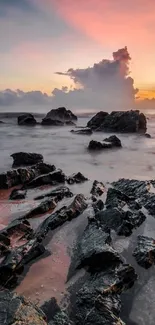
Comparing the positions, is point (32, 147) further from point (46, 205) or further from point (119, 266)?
point (119, 266)

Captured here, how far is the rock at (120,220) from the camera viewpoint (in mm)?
8086

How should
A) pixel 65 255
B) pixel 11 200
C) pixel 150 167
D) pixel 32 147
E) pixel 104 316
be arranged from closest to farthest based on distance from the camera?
pixel 104 316
pixel 65 255
pixel 11 200
pixel 150 167
pixel 32 147

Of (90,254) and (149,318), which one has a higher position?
(90,254)

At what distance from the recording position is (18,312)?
454 centimetres

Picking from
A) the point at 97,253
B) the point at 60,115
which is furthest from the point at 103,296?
the point at 60,115

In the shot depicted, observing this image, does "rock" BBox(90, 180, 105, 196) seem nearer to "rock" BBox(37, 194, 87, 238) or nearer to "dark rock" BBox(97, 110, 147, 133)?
"rock" BBox(37, 194, 87, 238)

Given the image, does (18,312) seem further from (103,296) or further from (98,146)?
(98,146)

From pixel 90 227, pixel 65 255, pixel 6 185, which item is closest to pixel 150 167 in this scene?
pixel 6 185

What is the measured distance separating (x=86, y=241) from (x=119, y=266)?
1297 mm

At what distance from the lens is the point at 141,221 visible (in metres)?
8.80

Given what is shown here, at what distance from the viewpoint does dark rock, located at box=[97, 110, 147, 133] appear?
40906mm

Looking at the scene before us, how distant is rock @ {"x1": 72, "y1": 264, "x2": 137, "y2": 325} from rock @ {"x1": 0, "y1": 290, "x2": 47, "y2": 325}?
2.36 ft

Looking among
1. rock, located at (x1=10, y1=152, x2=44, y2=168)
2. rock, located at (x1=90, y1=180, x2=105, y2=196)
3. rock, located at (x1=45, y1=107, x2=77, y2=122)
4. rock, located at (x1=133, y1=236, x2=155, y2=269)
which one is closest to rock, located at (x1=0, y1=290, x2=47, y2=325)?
rock, located at (x1=133, y1=236, x2=155, y2=269)

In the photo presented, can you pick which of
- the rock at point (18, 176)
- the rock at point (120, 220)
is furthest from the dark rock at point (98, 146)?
the rock at point (120, 220)
